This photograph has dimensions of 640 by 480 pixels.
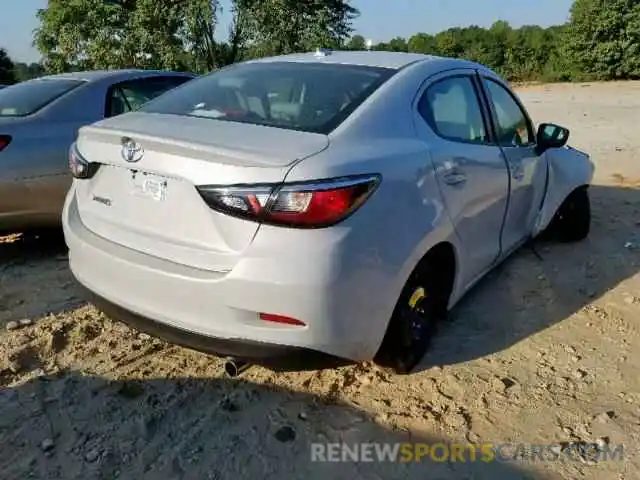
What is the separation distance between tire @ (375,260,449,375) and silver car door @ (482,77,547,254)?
2.95ft

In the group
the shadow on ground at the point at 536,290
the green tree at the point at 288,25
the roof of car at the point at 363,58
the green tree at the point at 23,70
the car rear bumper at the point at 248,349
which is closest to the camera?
the car rear bumper at the point at 248,349

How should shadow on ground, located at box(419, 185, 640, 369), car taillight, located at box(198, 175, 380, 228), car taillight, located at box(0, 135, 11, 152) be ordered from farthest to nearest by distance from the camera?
1. car taillight, located at box(0, 135, 11, 152)
2. shadow on ground, located at box(419, 185, 640, 369)
3. car taillight, located at box(198, 175, 380, 228)

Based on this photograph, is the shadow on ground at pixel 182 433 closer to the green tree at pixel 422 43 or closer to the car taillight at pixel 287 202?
the car taillight at pixel 287 202

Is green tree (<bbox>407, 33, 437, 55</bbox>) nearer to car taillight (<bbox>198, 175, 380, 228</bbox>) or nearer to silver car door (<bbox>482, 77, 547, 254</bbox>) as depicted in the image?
silver car door (<bbox>482, 77, 547, 254</bbox>)

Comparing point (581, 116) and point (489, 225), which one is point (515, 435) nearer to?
point (489, 225)

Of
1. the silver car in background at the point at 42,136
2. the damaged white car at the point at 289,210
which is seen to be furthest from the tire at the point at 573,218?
the silver car in background at the point at 42,136

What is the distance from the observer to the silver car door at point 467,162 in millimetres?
2756

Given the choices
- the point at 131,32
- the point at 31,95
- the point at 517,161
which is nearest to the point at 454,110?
the point at 517,161

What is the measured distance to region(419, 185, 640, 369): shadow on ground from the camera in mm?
3156

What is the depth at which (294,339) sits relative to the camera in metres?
2.20

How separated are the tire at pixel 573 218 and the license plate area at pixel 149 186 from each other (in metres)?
3.27

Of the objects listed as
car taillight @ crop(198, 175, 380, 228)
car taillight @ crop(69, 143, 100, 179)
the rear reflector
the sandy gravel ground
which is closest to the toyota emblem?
car taillight @ crop(69, 143, 100, 179)

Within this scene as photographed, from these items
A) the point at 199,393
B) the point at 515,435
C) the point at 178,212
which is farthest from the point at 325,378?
the point at 178,212

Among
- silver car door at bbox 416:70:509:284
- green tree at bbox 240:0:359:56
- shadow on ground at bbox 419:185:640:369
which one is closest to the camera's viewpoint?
silver car door at bbox 416:70:509:284
